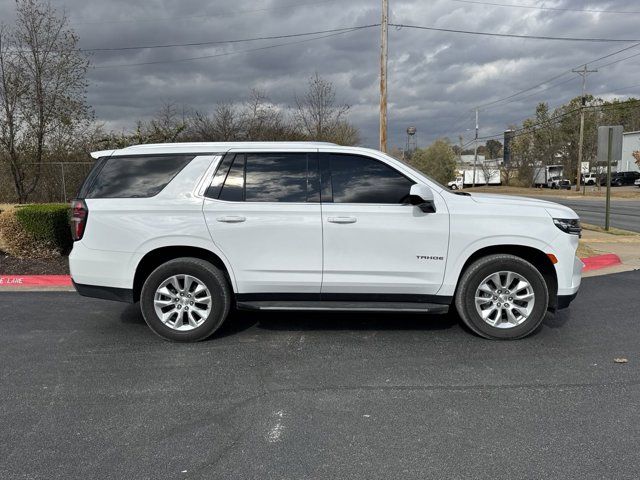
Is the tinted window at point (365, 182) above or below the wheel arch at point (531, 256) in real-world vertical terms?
above

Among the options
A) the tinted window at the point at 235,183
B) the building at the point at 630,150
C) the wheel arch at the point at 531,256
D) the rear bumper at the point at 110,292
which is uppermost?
the building at the point at 630,150

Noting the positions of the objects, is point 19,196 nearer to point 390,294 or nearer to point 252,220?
point 252,220

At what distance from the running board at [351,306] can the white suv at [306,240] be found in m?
0.01

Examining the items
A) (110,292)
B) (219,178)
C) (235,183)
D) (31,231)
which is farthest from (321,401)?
(31,231)

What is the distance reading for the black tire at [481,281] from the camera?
4.82 m

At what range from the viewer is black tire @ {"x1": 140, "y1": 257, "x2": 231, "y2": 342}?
4855 mm

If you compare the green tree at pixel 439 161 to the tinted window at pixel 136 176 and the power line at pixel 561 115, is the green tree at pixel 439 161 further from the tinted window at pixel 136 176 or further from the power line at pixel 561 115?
the tinted window at pixel 136 176

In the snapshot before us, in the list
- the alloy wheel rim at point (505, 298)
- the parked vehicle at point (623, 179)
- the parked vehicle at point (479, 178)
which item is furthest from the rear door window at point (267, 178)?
the parked vehicle at point (479, 178)

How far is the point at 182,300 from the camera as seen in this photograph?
4.93 metres

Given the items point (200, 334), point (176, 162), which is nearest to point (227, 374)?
point (200, 334)

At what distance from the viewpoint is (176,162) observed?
16.3 feet

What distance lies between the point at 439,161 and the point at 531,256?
6314 centimetres

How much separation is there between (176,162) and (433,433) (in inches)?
135

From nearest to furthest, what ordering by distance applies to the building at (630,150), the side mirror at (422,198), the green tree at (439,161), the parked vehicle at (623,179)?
the side mirror at (422,198) → the parked vehicle at (623,179) → the green tree at (439,161) → the building at (630,150)
